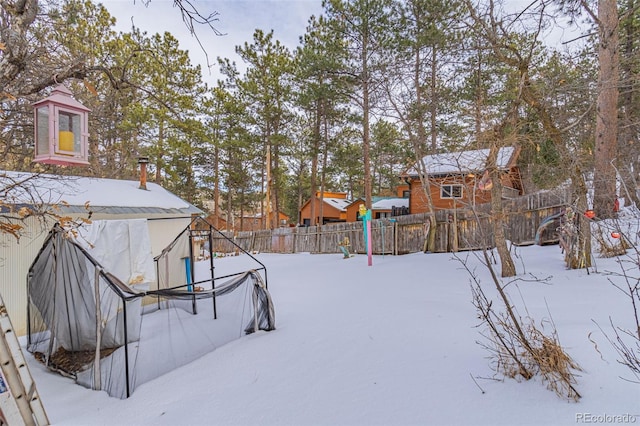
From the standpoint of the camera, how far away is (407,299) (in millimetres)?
4695

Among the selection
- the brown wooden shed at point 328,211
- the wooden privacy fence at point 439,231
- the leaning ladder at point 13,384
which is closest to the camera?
the leaning ladder at point 13,384

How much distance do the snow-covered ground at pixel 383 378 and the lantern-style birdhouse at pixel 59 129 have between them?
2.14 m

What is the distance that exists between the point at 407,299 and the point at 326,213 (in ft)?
68.7

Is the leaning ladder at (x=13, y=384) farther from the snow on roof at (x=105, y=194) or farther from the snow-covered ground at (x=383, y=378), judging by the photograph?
the snow on roof at (x=105, y=194)

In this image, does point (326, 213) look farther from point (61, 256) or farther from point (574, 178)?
point (61, 256)

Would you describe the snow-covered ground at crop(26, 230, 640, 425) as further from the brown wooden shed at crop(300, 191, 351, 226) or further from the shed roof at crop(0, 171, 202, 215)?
the brown wooden shed at crop(300, 191, 351, 226)

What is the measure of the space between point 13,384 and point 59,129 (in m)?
2.23

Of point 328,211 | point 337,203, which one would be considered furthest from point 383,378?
point 337,203

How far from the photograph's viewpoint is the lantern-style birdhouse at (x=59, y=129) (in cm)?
299

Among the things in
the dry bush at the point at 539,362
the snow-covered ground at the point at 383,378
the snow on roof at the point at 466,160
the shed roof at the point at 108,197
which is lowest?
the snow-covered ground at the point at 383,378

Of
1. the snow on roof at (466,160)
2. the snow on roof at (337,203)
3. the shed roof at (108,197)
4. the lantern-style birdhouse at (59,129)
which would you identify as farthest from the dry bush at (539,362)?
the snow on roof at (337,203)

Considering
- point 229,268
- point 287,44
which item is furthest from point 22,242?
point 287,44

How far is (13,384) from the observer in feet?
6.77

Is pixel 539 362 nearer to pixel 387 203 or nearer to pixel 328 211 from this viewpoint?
pixel 387 203
